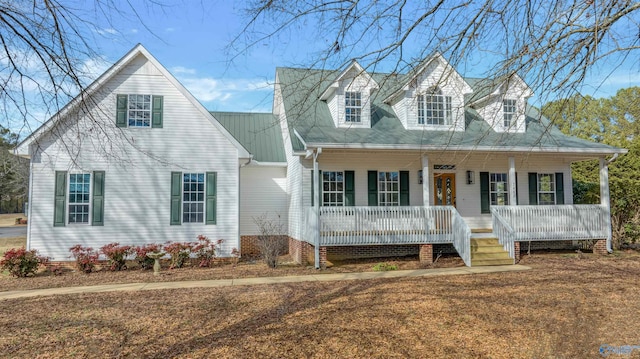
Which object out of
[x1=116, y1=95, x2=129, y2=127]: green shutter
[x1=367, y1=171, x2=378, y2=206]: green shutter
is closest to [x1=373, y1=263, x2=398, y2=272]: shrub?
[x1=367, y1=171, x2=378, y2=206]: green shutter

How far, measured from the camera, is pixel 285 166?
16.4 meters

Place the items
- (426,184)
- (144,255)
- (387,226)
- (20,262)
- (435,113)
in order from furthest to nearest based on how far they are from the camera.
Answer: (435,113), (426,184), (387,226), (144,255), (20,262)

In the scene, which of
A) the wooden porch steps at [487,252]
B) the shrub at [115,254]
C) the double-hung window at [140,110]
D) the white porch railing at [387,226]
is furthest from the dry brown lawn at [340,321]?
the double-hung window at [140,110]

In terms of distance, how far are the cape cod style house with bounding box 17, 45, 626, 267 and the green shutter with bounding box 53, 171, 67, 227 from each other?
3cm

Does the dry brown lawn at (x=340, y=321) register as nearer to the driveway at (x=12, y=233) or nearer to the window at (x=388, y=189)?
the window at (x=388, y=189)

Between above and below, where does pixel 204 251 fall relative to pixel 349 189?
below

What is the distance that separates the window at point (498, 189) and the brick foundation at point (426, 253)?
4.19 metres

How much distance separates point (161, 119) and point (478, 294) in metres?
10.8

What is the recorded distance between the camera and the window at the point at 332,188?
556 inches

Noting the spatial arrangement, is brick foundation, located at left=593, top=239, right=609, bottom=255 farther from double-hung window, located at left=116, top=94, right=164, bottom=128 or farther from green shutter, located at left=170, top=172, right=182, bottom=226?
double-hung window, located at left=116, top=94, right=164, bottom=128

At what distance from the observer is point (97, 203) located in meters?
13.0

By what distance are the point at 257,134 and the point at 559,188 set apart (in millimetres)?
12150

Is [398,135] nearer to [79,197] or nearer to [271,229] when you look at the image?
[271,229]

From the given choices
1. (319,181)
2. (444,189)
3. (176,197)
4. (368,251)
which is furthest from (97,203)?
(444,189)
